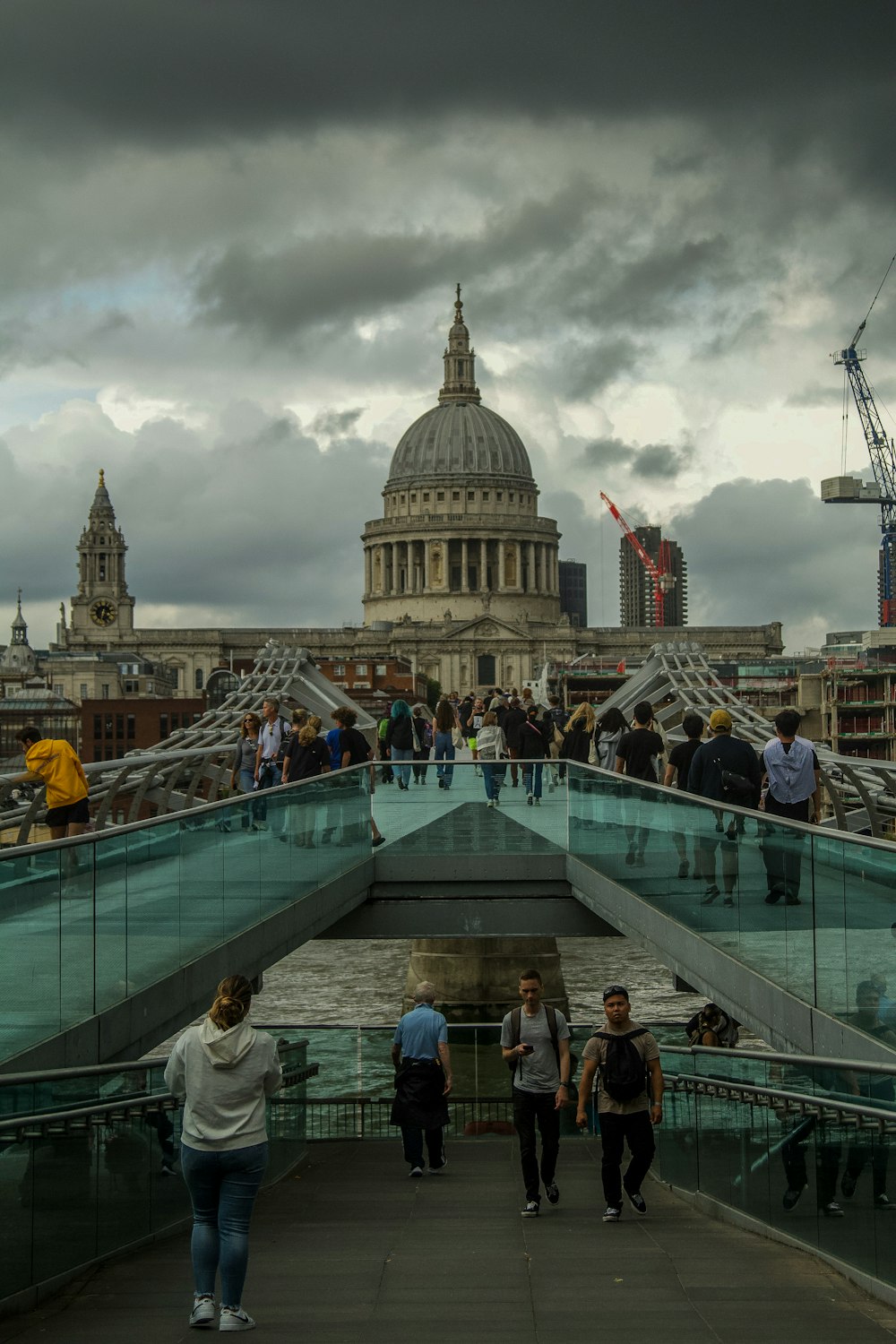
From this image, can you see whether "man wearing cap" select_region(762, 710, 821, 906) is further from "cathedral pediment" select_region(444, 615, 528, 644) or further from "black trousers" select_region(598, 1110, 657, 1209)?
"cathedral pediment" select_region(444, 615, 528, 644)

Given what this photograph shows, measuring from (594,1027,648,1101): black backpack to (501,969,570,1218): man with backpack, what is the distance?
678 mm

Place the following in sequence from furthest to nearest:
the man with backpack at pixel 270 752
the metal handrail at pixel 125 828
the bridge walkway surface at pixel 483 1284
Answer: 1. the man with backpack at pixel 270 752
2. the metal handrail at pixel 125 828
3. the bridge walkway surface at pixel 483 1284

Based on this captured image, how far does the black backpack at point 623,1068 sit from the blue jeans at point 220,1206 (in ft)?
9.50

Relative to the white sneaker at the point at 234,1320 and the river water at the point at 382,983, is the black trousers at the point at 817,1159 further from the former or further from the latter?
the river water at the point at 382,983

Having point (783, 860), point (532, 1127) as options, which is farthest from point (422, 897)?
point (783, 860)

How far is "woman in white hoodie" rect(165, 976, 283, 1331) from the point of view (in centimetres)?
830

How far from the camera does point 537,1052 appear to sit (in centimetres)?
1166

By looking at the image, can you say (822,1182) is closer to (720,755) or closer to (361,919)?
(720,755)

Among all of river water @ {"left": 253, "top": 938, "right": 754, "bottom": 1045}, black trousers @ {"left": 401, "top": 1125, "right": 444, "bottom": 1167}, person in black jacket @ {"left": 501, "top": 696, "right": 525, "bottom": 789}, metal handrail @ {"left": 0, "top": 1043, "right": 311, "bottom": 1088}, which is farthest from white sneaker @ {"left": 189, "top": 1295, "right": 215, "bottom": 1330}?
river water @ {"left": 253, "top": 938, "right": 754, "bottom": 1045}

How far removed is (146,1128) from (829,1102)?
143 inches

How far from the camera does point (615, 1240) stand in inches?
419

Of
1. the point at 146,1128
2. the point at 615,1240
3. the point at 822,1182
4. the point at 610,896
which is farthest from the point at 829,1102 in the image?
the point at 610,896

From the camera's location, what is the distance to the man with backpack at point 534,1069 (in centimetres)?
1160

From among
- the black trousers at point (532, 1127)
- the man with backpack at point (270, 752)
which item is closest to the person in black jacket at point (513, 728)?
the man with backpack at point (270, 752)
